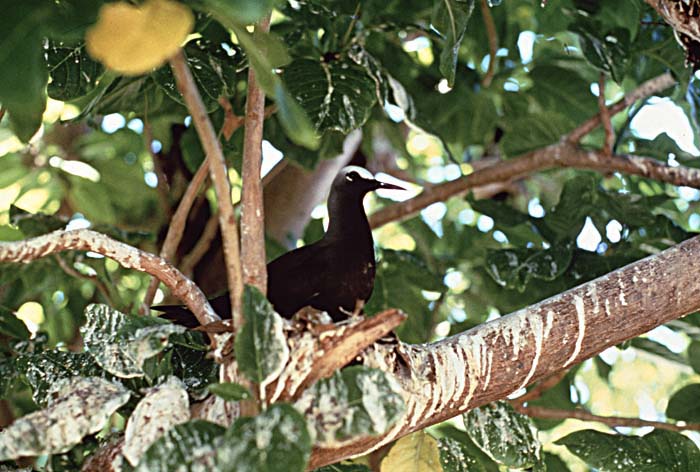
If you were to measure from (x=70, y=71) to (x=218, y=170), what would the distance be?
2.66 ft

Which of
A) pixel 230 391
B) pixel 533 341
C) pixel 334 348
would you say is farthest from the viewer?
pixel 533 341

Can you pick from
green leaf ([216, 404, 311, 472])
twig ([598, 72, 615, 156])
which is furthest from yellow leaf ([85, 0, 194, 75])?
twig ([598, 72, 615, 156])

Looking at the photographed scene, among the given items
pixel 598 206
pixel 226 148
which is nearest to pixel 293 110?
pixel 226 148

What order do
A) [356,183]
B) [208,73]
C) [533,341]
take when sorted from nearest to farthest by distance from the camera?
1. [533,341]
2. [208,73]
3. [356,183]

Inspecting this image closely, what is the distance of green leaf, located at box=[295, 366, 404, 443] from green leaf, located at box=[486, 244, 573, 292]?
3.41 feet

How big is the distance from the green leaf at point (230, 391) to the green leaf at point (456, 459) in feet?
1.97

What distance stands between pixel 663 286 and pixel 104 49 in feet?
3.40

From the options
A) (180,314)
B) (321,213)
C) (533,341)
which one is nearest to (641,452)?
(533,341)

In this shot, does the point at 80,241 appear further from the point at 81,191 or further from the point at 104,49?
the point at 81,191

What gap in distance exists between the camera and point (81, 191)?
9.03 feet

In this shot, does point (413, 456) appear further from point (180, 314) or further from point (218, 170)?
point (218, 170)

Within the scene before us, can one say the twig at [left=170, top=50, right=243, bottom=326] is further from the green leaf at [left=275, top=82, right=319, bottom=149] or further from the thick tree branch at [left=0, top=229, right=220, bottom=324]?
the thick tree branch at [left=0, top=229, right=220, bottom=324]

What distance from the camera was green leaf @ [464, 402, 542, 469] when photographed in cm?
156

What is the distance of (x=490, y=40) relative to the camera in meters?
2.40
